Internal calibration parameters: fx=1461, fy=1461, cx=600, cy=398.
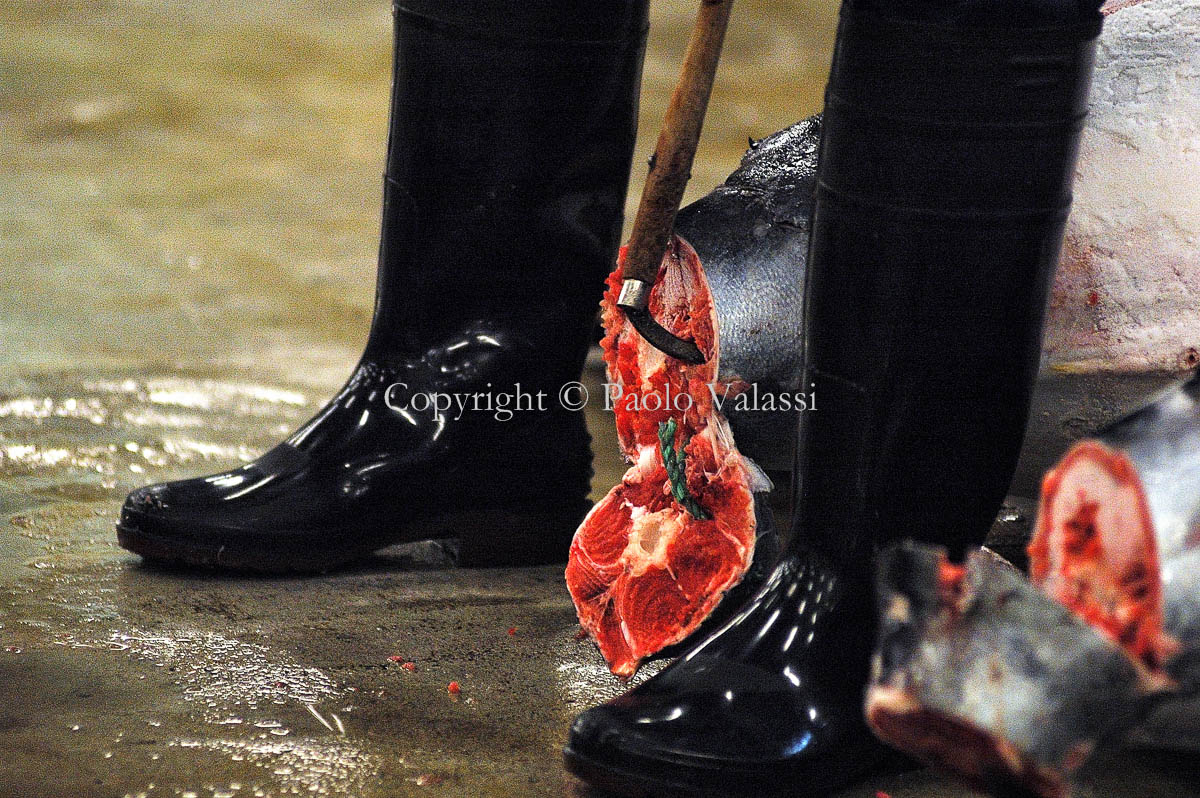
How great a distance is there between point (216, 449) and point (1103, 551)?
67.1 inches

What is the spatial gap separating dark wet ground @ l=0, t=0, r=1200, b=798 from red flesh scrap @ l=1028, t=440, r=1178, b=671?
10 centimetres

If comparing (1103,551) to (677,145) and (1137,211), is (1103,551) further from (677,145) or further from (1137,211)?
(1137,211)

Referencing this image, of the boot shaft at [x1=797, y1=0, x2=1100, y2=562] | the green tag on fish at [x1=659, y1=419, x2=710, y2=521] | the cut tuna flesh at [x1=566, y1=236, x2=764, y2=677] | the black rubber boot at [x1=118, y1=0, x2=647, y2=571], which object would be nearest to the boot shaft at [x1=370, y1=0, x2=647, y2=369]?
the black rubber boot at [x1=118, y1=0, x2=647, y2=571]

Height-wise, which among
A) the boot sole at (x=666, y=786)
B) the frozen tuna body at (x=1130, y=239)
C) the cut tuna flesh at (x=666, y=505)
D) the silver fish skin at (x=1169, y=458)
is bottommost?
the boot sole at (x=666, y=786)

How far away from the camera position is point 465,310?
183 centimetres

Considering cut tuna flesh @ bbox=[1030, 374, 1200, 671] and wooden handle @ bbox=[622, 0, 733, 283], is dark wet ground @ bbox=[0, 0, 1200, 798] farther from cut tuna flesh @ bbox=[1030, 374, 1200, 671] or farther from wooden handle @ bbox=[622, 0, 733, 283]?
wooden handle @ bbox=[622, 0, 733, 283]

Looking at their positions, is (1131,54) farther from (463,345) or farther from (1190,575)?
(1190,575)

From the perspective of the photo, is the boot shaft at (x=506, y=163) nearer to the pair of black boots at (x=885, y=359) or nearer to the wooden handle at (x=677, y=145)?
the wooden handle at (x=677, y=145)

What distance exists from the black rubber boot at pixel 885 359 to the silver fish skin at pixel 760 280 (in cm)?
40

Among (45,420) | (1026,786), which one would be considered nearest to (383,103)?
(45,420)

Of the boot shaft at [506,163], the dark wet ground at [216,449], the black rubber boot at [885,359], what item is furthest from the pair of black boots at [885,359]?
the boot shaft at [506,163]

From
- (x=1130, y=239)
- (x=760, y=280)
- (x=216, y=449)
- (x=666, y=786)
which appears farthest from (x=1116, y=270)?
(x=216, y=449)

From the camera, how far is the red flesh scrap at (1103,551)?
83 centimetres

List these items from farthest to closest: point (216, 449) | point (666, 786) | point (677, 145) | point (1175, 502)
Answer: point (216, 449)
point (677, 145)
point (666, 786)
point (1175, 502)
